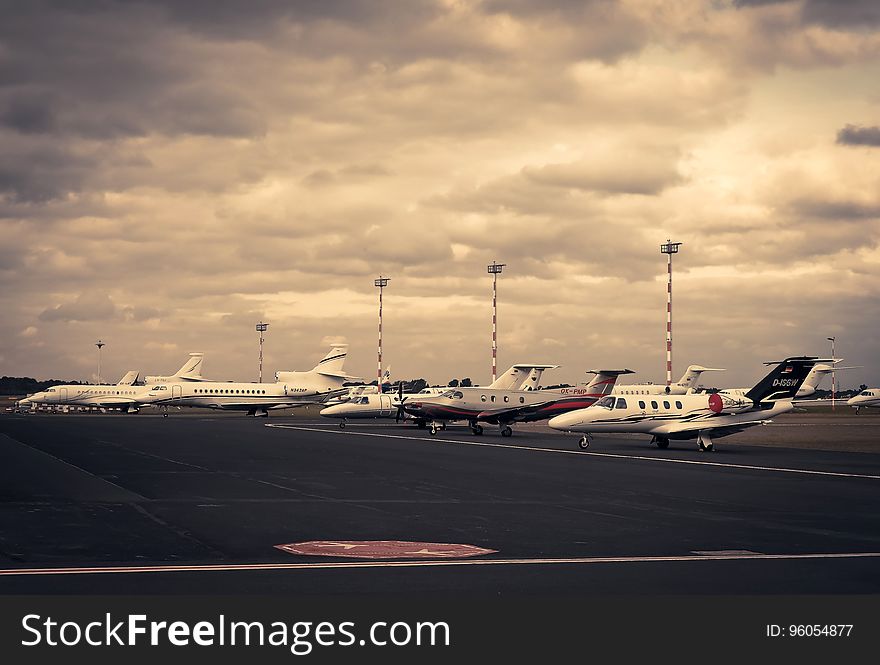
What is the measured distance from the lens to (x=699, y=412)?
48.5 metres

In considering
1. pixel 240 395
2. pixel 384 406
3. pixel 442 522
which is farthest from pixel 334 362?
pixel 442 522

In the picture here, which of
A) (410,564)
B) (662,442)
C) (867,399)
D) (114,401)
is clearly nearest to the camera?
(410,564)

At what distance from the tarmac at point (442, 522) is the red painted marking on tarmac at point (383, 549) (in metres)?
0.29

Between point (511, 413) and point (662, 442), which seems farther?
point (511, 413)

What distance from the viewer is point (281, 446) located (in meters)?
50.1

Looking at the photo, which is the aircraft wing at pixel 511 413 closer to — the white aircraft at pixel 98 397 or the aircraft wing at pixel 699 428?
the aircraft wing at pixel 699 428

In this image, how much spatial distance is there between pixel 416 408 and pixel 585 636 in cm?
6025

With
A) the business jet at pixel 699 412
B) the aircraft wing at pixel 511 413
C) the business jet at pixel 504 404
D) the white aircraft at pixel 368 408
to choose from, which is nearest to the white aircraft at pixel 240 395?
the white aircraft at pixel 368 408

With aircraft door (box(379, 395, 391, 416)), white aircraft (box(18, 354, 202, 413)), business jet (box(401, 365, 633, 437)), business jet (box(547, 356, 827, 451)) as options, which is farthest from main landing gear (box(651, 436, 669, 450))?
white aircraft (box(18, 354, 202, 413))

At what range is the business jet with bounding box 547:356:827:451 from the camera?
157 ft

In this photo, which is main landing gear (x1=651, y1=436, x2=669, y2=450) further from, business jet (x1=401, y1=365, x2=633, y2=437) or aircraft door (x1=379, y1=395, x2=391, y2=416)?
aircraft door (x1=379, y1=395, x2=391, y2=416)

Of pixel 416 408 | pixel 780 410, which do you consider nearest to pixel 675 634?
pixel 780 410

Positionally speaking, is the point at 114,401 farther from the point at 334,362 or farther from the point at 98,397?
the point at 334,362

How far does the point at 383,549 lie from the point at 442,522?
4175mm
